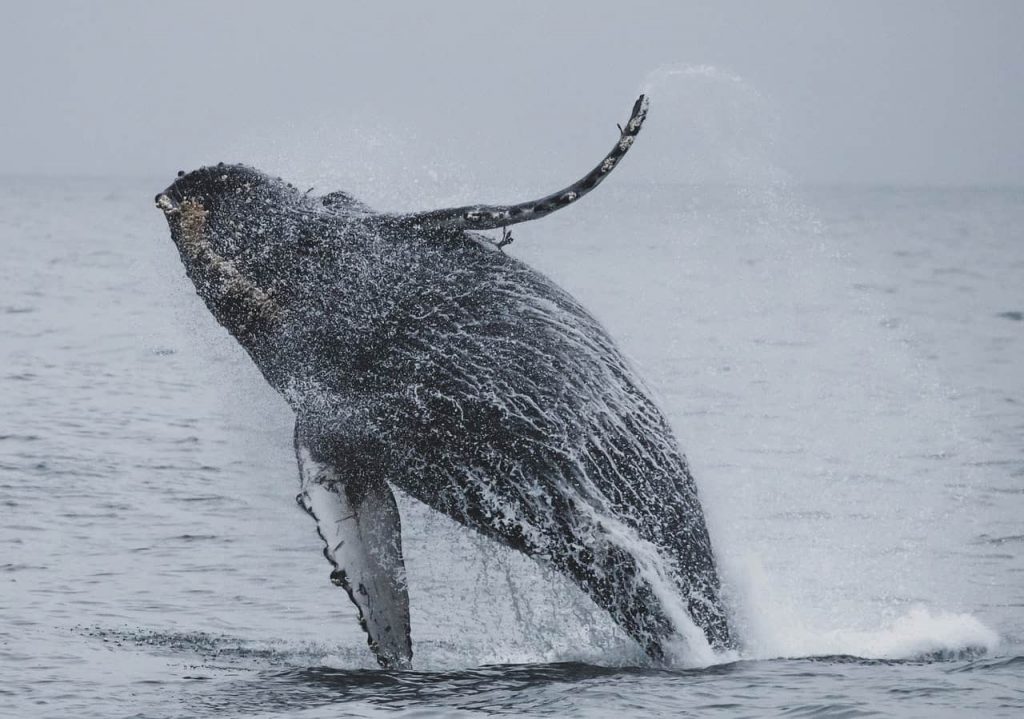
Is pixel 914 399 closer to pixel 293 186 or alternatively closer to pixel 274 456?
pixel 274 456

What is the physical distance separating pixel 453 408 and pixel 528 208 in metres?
1.48

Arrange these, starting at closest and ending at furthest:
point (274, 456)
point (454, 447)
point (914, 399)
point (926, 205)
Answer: point (454, 447)
point (274, 456)
point (914, 399)
point (926, 205)

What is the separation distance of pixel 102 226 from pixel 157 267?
89849mm

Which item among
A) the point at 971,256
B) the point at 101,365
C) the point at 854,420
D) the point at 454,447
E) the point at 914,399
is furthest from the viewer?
the point at 971,256

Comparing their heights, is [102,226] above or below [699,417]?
above

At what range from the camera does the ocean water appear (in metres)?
10.9

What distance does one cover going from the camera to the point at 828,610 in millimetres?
13562

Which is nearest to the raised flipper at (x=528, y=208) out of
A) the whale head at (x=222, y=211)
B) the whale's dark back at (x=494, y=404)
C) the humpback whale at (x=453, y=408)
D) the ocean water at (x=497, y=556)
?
the humpback whale at (x=453, y=408)

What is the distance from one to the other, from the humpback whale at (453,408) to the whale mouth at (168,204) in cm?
2

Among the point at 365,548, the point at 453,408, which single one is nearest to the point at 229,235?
the point at 453,408

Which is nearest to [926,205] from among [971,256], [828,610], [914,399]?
[971,256]

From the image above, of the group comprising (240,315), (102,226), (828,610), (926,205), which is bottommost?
(828,610)

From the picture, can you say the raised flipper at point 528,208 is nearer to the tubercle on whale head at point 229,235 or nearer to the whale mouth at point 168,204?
the tubercle on whale head at point 229,235

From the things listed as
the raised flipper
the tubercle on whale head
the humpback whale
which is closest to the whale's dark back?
the humpback whale
